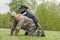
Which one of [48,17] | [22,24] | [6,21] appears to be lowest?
[6,21]

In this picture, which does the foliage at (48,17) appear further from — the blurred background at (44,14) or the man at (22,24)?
the man at (22,24)

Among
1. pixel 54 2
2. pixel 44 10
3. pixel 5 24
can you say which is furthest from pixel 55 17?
pixel 5 24

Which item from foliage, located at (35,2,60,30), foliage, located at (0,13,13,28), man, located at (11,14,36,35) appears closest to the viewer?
man, located at (11,14,36,35)

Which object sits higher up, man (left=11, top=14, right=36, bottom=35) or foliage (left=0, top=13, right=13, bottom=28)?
man (left=11, top=14, right=36, bottom=35)

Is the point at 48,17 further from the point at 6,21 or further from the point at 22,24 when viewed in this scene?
the point at 22,24

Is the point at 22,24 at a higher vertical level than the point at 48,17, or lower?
higher

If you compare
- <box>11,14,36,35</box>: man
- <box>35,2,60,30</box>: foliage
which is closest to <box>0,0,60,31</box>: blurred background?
<box>35,2,60,30</box>: foliage

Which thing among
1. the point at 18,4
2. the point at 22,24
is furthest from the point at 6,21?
the point at 22,24

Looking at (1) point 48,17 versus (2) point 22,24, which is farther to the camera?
(1) point 48,17

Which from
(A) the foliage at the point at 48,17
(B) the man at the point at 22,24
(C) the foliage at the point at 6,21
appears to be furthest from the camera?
(C) the foliage at the point at 6,21

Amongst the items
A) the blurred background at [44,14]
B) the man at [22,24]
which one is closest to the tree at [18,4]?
the blurred background at [44,14]

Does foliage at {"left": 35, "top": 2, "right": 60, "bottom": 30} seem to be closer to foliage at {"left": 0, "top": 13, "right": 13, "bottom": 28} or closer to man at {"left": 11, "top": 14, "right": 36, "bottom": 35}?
foliage at {"left": 0, "top": 13, "right": 13, "bottom": 28}

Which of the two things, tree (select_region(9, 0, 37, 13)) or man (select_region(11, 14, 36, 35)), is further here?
tree (select_region(9, 0, 37, 13))

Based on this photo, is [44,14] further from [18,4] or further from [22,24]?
[22,24]
